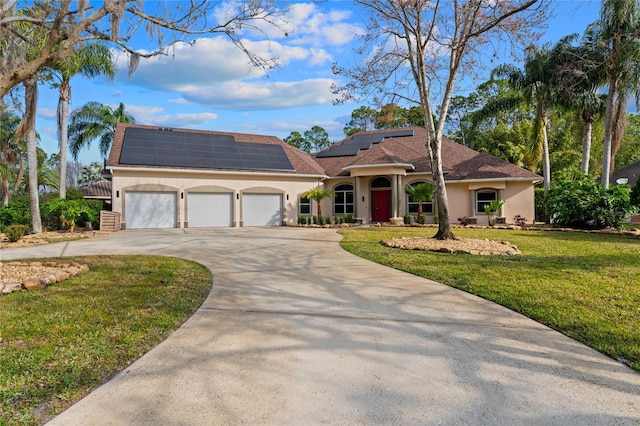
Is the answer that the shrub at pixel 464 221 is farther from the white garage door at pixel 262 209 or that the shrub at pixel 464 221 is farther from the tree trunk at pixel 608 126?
the white garage door at pixel 262 209

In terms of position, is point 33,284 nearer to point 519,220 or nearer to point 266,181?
point 266,181

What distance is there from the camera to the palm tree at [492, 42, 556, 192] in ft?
60.1

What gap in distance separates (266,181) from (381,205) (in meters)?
6.84

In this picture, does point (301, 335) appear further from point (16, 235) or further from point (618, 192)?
point (618, 192)

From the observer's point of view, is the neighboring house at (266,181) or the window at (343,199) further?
the window at (343,199)

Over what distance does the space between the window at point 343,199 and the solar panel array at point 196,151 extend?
3.36m

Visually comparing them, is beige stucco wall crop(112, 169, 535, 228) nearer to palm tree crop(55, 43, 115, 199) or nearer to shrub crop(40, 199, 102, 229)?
shrub crop(40, 199, 102, 229)

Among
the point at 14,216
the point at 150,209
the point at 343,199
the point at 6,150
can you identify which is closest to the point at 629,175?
the point at 343,199

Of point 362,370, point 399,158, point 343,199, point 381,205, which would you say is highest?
point 399,158

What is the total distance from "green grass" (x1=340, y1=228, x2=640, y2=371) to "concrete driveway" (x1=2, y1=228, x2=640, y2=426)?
324 millimetres

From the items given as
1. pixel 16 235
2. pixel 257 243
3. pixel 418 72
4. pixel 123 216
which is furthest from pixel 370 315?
pixel 123 216

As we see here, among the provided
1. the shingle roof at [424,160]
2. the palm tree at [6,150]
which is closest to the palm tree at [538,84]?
the shingle roof at [424,160]

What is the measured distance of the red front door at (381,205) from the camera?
21755 mm

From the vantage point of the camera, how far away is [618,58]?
496 inches
